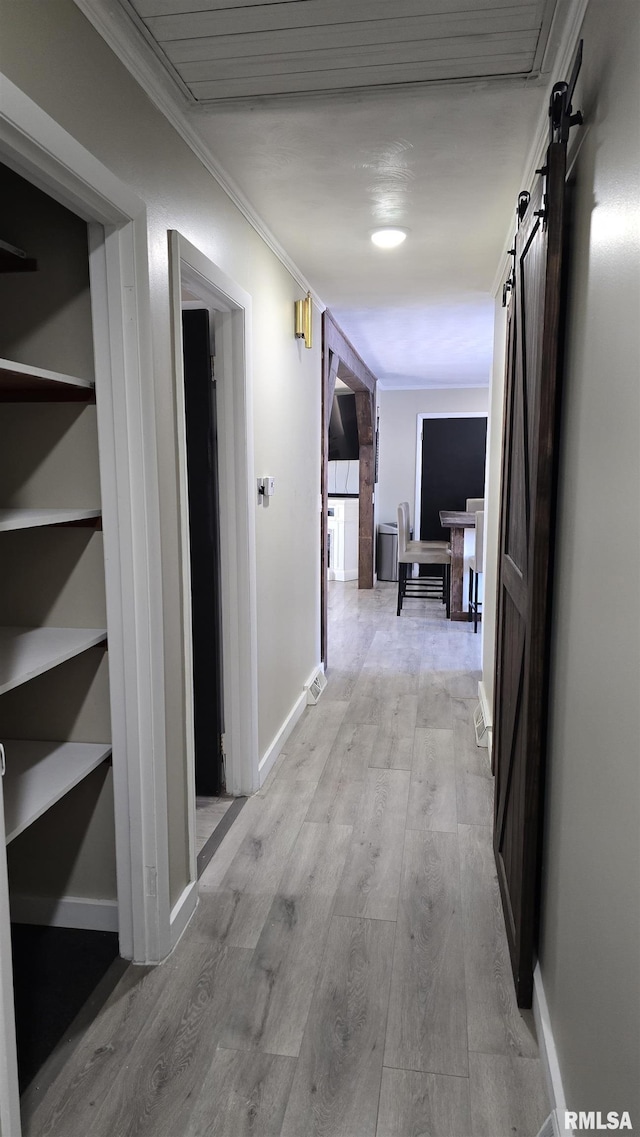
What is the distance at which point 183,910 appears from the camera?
211cm

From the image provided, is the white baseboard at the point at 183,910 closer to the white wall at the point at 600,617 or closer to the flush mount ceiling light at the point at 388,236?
the white wall at the point at 600,617

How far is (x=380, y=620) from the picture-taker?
21.3 feet

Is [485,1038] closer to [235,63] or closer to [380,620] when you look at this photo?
[235,63]

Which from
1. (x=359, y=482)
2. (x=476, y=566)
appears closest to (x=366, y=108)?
(x=476, y=566)

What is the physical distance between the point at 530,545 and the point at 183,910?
57.6 inches

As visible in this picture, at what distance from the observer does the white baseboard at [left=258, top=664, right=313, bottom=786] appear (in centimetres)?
313

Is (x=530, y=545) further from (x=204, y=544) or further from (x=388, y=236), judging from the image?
(x=388, y=236)

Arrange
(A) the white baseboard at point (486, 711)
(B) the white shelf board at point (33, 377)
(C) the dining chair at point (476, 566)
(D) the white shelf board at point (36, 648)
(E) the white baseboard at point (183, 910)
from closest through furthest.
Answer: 1. (B) the white shelf board at point (33, 377)
2. (D) the white shelf board at point (36, 648)
3. (E) the white baseboard at point (183, 910)
4. (A) the white baseboard at point (486, 711)
5. (C) the dining chair at point (476, 566)

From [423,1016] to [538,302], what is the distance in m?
1.78

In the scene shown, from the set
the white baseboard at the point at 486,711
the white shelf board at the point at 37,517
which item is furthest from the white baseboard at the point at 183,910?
the white baseboard at the point at 486,711

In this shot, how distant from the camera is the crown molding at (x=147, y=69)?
153 centimetres

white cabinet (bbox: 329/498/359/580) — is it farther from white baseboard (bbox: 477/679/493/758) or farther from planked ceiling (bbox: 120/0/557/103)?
planked ceiling (bbox: 120/0/557/103)

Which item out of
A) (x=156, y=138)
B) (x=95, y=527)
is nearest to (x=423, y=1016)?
(x=95, y=527)

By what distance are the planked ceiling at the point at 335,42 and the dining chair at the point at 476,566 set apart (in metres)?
3.76
